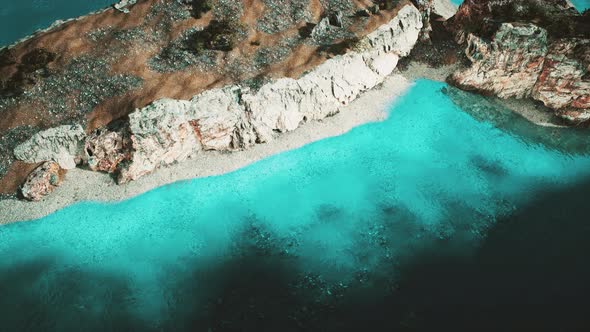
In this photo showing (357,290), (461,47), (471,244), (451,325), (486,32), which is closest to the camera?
(451,325)

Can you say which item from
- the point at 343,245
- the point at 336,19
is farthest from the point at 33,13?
the point at 343,245

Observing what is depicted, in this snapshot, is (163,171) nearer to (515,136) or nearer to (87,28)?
(87,28)

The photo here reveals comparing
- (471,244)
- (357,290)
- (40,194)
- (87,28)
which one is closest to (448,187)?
(471,244)

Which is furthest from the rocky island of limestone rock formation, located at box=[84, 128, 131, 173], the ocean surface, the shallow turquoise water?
the shallow turquoise water

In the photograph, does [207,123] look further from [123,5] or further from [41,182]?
[123,5]

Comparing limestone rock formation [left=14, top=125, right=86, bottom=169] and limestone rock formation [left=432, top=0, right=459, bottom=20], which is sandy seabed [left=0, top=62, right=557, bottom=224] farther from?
limestone rock formation [left=432, top=0, right=459, bottom=20]

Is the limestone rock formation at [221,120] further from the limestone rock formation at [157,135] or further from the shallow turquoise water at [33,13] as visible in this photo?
the shallow turquoise water at [33,13]
